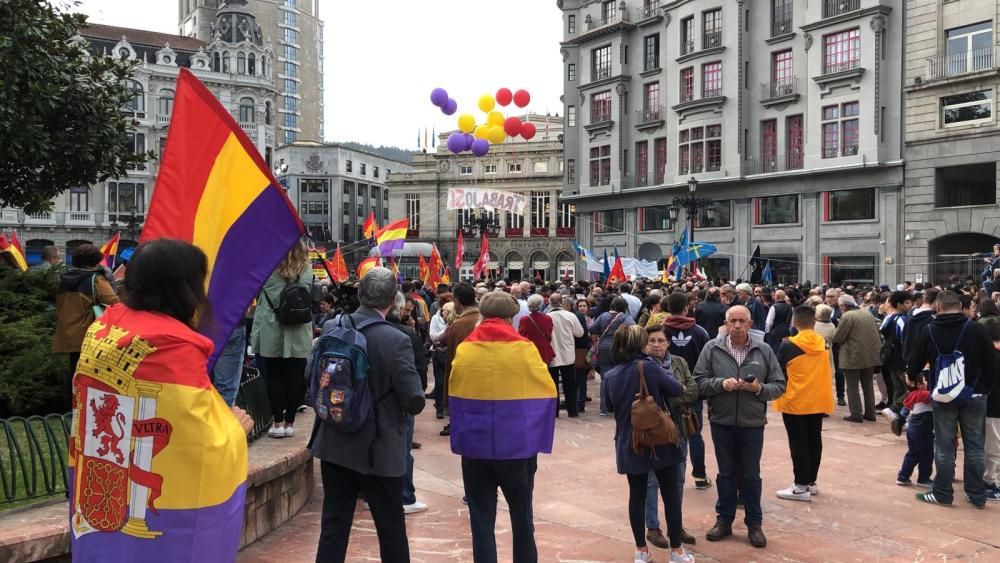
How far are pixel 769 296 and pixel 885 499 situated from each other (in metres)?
10.1

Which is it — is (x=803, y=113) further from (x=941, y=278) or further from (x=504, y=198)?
(x=504, y=198)

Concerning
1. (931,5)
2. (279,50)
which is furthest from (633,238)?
(279,50)

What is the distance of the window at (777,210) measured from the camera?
36.2m

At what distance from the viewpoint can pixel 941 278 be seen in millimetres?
30734

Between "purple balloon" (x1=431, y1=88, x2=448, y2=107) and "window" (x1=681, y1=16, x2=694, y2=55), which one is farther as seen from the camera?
"window" (x1=681, y1=16, x2=694, y2=55)

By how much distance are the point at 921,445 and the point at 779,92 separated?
31.6m

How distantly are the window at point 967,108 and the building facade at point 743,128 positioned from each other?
2.09 metres

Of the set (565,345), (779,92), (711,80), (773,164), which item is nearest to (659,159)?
(711,80)

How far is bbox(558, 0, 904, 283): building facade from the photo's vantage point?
108ft

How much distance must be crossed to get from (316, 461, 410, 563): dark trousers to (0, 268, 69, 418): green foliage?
3.85m

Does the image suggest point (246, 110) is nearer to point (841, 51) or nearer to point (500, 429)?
point (841, 51)

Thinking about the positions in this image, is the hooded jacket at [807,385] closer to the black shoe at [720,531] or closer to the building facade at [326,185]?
the black shoe at [720,531]

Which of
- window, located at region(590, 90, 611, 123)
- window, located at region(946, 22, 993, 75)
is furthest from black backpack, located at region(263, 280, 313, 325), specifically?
window, located at region(590, 90, 611, 123)

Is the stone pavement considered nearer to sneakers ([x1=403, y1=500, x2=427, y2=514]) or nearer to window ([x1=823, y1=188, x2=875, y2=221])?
sneakers ([x1=403, y1=500, x2=427, y2=514])
